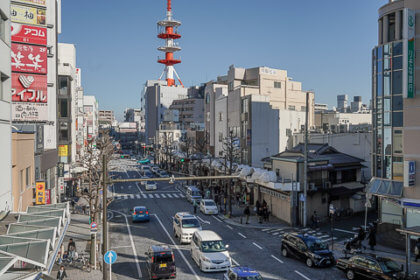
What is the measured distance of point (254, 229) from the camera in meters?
35.3

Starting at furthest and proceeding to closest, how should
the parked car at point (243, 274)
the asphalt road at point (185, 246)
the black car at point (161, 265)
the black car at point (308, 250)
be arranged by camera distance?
1. the black car at point (308, 250)
2. the asphalt road at point (185, 246)
3. the black car at point (161, 265)
4. the parked car at point (243, 274)

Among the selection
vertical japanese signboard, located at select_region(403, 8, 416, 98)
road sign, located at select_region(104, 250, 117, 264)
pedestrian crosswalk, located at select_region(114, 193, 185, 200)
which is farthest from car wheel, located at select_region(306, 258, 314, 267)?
pedestrian crosswalk, located at select_region(114, 193, 185, 200)

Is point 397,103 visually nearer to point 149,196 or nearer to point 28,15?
point 28,15

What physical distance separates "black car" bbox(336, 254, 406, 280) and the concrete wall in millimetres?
20434

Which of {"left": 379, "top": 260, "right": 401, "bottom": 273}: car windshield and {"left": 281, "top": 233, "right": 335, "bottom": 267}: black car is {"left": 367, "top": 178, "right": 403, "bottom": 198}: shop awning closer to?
{"left": 281, "top": 233, "right": 335, "bottom": 267}: black car

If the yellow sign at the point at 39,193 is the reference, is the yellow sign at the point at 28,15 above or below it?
above

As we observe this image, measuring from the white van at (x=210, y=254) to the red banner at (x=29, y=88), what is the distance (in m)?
16.8

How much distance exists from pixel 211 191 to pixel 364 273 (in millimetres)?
36323

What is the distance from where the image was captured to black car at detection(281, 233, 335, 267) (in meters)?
23.6

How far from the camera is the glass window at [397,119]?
29156 mm

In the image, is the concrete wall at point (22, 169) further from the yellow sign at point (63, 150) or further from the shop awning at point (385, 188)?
the shop awning at point (385, 188)

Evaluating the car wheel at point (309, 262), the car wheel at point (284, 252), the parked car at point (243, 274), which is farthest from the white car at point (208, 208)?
the parked car at point (243, 274)

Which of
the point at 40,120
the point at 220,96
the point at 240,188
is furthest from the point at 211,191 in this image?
the point at 40,120

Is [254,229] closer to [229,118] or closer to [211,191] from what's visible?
[211,191]
